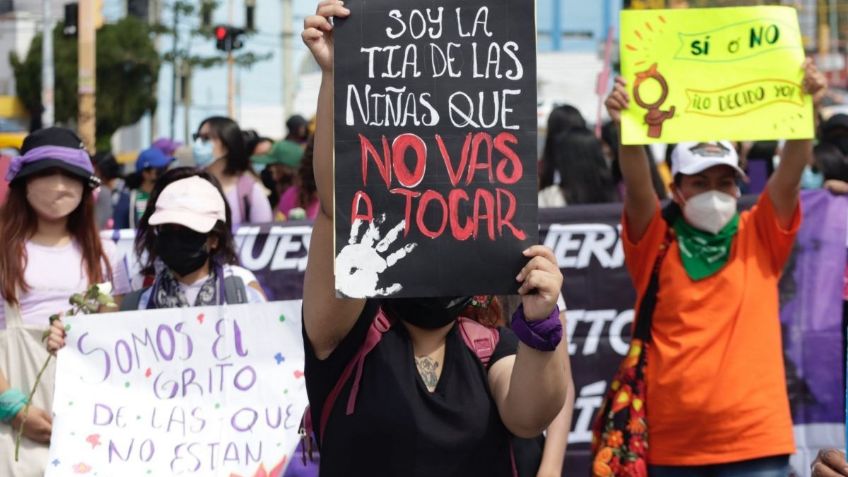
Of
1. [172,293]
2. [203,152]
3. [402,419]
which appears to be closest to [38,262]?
[172,293]

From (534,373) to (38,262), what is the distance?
8.23 ft

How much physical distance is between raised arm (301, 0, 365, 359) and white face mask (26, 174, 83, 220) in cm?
211

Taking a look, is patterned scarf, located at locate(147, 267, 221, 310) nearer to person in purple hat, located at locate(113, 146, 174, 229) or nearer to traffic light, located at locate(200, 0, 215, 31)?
person in purple hat, located at locate(113, 146, 174, 229)

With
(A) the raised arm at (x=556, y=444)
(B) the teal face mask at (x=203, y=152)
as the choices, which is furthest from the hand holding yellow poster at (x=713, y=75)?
(B) the teal face mask at (x=203, y=152)

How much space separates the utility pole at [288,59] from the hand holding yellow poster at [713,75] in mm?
41784

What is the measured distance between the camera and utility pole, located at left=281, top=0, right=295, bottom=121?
164ft

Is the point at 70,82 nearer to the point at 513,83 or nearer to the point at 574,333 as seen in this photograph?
the point at 574,333

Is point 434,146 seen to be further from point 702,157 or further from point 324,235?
point 702,157

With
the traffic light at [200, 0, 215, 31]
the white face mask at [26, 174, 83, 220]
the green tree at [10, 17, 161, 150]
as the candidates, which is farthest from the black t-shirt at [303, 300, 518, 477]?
the green tree at [10, 17, 161, 150]

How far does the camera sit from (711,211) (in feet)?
17.0

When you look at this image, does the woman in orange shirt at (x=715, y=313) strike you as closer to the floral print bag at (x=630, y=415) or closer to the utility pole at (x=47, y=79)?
the floral print bag at (x=630, y=415)

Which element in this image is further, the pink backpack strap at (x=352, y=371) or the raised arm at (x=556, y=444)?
the raised arm at (x=556, y=444)

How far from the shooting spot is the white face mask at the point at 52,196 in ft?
17.0

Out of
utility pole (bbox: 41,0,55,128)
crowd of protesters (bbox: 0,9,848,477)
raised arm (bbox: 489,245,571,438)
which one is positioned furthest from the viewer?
utility pole (bbox: 41,0,55,128)
